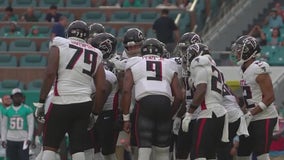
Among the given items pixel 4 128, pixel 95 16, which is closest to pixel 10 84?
pixel 95 16

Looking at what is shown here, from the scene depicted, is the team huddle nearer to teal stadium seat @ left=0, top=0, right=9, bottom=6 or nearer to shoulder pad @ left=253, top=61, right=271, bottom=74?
shoulder pad @ left=253, top=61, right=271, bottom=74

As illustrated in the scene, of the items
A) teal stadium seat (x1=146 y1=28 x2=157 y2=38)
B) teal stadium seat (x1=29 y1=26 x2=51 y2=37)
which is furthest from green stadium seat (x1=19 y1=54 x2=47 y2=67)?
teal stadium seat (x1=146 y1=28 x2=157 y2=38)

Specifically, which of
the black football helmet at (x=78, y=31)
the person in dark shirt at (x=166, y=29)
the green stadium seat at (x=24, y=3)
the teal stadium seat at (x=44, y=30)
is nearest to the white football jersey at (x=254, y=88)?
the black football helmet at (x=78, y=31)

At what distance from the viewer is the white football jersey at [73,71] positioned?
10.6 metres

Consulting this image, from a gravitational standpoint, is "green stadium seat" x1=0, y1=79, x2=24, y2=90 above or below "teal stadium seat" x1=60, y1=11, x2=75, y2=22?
below

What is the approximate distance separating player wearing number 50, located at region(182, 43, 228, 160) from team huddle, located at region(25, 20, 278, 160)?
0.01 metres

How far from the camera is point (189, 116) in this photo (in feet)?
36.7

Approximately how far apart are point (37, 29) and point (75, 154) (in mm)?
10953

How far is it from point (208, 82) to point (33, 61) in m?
9.71

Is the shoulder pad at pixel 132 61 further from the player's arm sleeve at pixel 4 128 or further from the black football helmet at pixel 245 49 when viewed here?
the player's arm sleeve at pixel 4 128

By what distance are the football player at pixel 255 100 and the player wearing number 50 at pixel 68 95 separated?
1.97 metres

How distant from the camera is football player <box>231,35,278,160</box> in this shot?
1162 centimetres

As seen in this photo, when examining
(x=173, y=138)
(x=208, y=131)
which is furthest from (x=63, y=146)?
(x=208, y=131)

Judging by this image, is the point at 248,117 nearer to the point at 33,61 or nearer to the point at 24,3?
the point at 33,61
